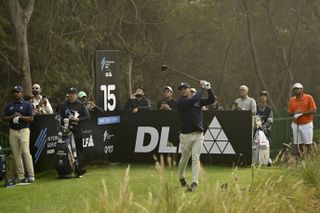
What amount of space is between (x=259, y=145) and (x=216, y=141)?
1036mm

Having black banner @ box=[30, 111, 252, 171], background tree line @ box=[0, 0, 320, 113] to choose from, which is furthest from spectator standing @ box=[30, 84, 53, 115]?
background tree line @ box=[0, 0, 320, 113]

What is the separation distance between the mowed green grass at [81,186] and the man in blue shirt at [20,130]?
0.37m

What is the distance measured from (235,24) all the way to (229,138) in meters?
23.7

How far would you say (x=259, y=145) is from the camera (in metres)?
17.0

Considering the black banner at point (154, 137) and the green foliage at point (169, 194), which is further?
the black banner at point (154, 137)

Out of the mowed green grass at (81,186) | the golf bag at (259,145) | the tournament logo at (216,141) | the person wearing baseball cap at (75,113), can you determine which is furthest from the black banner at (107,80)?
the golf bag at (259,145)

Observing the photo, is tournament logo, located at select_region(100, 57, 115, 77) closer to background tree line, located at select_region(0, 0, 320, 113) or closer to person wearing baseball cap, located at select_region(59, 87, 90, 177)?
person wearing baseball cap, located at select_region(59, 87, 90, 177)

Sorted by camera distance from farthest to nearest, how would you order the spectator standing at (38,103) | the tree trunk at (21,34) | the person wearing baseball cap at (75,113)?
the tree trunk at (21,34)
the spectator standing at (38,103)
the person wearing baseball cap at (75,113)

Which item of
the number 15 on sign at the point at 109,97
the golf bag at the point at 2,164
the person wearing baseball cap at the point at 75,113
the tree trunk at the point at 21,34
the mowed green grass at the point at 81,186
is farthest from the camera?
the tree trunk at the point at 21,34

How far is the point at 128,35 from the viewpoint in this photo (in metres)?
34.0

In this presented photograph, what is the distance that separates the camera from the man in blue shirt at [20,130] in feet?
46.7

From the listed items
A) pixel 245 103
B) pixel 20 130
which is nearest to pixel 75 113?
pixel 20 130

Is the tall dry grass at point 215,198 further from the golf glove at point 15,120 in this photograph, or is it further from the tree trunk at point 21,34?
the tree trunk at point 21,34

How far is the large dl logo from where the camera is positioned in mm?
17375
